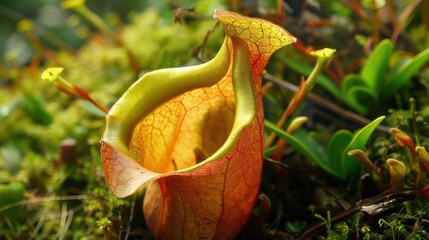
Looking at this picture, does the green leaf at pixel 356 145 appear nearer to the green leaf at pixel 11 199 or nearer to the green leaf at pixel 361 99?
the green leaf at pixel 361 99

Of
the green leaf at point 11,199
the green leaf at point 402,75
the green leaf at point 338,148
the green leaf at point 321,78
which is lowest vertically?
the green leaf at point 11,199

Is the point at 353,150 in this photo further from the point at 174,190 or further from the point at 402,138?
the point at 174,190

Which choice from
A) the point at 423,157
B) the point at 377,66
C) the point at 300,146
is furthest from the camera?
the point at 377,66

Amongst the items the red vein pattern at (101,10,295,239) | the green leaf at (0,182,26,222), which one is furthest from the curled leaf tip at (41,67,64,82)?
the green leaf at (0,182,26,222)

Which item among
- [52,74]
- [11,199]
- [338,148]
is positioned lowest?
[11,199]

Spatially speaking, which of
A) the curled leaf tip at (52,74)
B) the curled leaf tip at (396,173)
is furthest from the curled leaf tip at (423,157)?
the curled leaf tip at (52,74)

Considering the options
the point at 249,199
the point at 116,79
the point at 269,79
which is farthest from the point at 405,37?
the point at 116,79

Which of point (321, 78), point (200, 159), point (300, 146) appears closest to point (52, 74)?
point (200, 159)

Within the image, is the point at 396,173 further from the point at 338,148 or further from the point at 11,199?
the point at 11,199
